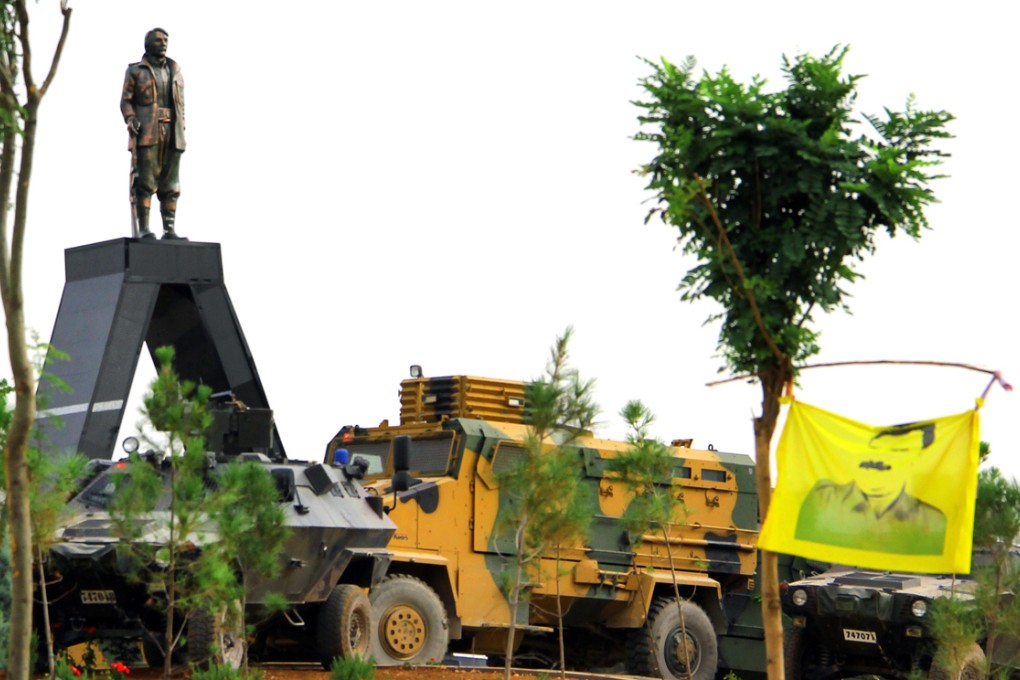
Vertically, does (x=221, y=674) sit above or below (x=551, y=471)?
below

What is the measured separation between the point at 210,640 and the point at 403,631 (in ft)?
8.51

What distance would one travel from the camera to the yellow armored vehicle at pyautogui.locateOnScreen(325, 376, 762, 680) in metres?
16.6

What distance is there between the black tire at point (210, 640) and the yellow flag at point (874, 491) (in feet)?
16.5

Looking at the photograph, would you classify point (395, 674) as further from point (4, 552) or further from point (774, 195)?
point (774, 195)

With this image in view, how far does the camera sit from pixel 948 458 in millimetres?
9828

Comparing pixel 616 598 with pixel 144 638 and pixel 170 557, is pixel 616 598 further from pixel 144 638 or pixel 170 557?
pixel 170 557

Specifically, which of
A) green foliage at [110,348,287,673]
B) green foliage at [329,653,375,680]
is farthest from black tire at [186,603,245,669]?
green foliage at [329,653,375,680]

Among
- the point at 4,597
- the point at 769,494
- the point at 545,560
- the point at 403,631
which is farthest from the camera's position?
the point at 545,560

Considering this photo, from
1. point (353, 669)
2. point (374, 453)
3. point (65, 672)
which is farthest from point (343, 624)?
point (374, 453)

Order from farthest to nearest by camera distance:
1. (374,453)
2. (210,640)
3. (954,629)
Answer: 1. (374,453)
2. (954,629)
3. (210,640)

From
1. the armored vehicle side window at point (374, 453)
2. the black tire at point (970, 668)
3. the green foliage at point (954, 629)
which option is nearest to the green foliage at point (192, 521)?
the armored vehicle side window at point (374, 453)

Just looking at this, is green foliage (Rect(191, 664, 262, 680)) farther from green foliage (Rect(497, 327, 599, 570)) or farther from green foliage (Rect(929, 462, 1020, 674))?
green foliage (Rect(929, 462, 1020, 674))

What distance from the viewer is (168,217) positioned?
17125 millimetres

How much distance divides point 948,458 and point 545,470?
4.98 m
